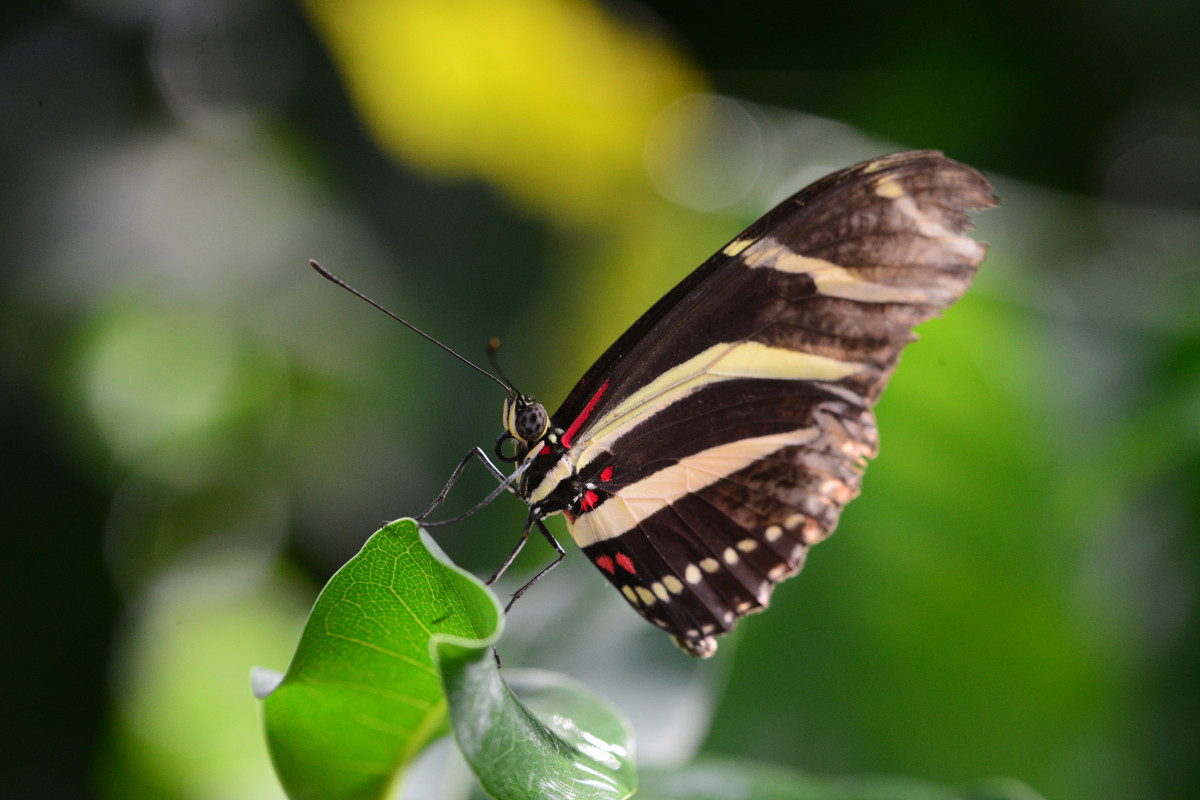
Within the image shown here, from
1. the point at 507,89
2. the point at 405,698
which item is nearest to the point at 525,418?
the point at 405,698

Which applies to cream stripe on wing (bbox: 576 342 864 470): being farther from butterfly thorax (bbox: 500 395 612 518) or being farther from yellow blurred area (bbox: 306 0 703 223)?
yellow blurred area (bbox: 306 0 703 223)

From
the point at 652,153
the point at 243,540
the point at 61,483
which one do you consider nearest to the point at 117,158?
the point at 61,483

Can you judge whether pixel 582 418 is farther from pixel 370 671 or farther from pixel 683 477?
pixel 370 671

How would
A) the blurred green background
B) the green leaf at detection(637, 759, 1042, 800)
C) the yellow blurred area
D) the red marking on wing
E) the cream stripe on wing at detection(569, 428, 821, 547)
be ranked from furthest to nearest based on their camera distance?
the yellow blurred area → the blurred green background → the cream stripe on wing at detection(569, 428, 821, 547) → the red marking on wing → the green leaf at detection(637, 759, 1042, 800)

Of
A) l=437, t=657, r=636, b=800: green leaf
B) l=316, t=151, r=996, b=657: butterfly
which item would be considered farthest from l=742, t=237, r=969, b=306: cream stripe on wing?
l=437, t=657, r=636, b=800: green leaf

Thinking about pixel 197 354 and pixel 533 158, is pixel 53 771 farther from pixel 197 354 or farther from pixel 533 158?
pixel 533 158

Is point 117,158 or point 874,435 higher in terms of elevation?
point 874,435

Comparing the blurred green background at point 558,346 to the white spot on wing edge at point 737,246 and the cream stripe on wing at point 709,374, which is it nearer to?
the cream stripe on wing at point 709,374
